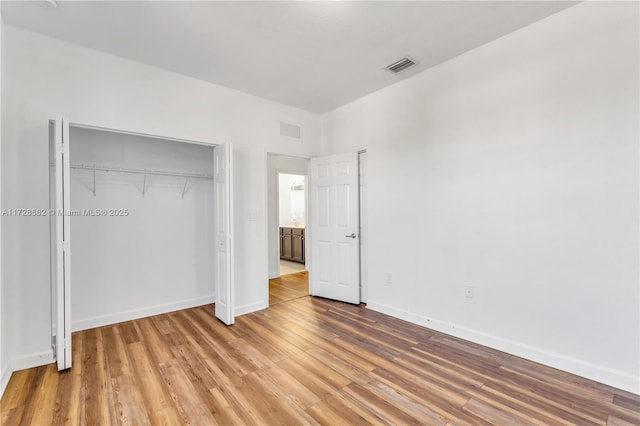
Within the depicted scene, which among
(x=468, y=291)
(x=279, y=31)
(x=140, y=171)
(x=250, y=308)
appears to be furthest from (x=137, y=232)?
(x=468, y=291)

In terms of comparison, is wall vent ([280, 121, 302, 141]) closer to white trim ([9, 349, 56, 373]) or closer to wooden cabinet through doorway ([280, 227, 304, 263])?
wooden cabinet through doorway ([280, 227, 304, 263])

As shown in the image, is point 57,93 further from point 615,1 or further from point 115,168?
point 615,1

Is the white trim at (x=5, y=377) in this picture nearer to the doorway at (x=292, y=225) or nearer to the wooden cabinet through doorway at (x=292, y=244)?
the doorway at (x=292, y=225)

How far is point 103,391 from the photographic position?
85.7 inches

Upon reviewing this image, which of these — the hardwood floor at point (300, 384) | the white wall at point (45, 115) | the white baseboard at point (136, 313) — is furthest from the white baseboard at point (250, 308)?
the white baseboard at point (136, 313)

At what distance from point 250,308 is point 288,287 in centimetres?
133

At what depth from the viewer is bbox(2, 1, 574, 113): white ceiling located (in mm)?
2279

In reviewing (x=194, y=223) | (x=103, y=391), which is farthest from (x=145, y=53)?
(x=103, y=391)

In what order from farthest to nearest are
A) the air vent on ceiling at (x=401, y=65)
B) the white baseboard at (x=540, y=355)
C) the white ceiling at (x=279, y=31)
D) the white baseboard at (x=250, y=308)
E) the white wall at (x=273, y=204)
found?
the white wall at (x=273, y=204) → the white baseboard at (x=250, y=308) → the air vent on ceiling at (x=401, y=65) → the white ceiling at (x=279, y=31) → the white baseboard at (x=540, y=355)

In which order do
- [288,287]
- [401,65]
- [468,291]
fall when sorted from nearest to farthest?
[468,291] < [401,65] < [288,287]

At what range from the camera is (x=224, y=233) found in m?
3.51

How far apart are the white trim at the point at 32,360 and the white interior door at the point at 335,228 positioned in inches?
122

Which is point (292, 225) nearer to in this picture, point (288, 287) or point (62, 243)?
point (288, 287)

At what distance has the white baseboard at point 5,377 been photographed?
84.4 inches
